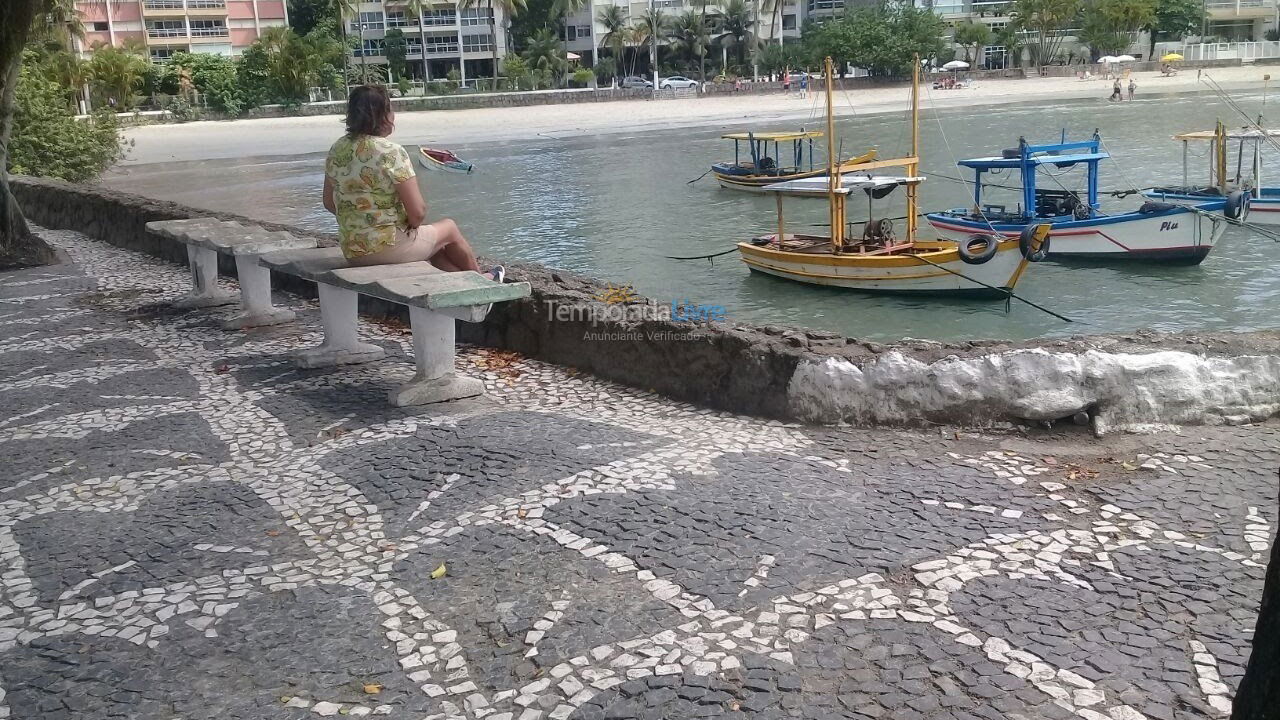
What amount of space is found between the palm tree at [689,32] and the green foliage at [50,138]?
6961cm

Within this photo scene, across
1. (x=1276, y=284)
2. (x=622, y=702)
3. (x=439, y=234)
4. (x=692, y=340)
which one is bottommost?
(x=1276, y=284)

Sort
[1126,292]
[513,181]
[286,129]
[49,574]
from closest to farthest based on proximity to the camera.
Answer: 1. [49,574]
2. [1126,292]
3. [513,181]
4. [286,129]

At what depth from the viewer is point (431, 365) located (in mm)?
6773

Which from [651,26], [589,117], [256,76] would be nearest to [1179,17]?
[651,26]

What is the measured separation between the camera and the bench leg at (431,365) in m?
6.67

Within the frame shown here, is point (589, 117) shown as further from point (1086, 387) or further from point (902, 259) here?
point (1086, 387)

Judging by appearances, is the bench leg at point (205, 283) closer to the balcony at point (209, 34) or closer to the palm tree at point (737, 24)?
the balcony at point (209, 34)

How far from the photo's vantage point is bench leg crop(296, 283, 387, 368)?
766cm

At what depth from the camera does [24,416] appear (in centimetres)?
692

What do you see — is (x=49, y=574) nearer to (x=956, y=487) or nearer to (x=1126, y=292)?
(x=956, y=487)

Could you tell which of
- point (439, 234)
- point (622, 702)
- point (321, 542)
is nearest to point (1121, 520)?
point (622, 702)

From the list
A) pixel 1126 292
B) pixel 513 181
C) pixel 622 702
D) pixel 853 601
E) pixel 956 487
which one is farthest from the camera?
pixel 513 181

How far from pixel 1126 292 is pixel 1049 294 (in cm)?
127

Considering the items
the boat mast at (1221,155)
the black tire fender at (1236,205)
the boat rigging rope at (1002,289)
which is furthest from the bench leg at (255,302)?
the boat mast at (1221,155)
